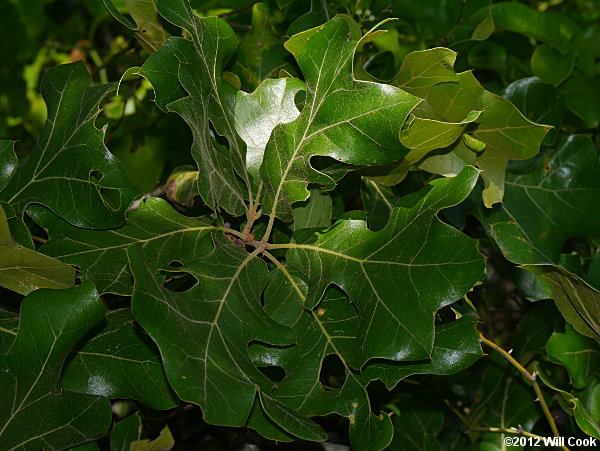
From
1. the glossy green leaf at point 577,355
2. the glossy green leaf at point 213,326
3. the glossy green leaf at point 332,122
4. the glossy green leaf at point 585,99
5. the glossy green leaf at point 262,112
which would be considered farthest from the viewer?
the glossy green leaf at point 585,99

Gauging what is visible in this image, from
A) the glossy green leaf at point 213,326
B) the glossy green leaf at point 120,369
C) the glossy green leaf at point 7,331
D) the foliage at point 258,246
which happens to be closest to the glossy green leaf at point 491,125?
the foliage at point 258,246

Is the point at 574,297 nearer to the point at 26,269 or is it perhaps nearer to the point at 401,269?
the point at 401,269

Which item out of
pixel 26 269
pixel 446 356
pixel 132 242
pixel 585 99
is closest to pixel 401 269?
pixel 446 356

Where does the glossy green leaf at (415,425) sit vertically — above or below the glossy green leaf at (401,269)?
below

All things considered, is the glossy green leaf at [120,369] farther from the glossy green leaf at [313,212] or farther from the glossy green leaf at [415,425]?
the glossy green leaf at [415,425]

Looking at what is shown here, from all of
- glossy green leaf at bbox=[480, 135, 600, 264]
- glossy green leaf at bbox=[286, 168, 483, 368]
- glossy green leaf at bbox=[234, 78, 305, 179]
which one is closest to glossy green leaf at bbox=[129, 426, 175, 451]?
glossy green leaf at bbox=[286, 168, 483, 368]

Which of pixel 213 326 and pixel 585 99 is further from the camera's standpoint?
pixel 585 99
